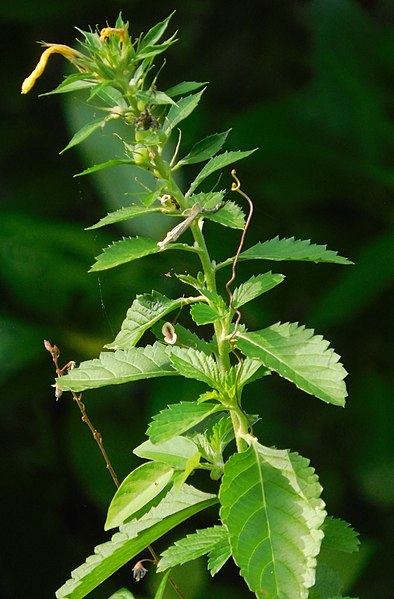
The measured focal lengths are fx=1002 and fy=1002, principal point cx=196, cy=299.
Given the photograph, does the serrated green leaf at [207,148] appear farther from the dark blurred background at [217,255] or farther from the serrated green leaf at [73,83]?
the dark blurred background at [217,255]

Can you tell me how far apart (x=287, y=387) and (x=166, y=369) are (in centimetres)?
98

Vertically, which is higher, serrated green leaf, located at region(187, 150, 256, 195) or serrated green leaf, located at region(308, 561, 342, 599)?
serrated green leaf, located at region(187, 150, 256, 195)

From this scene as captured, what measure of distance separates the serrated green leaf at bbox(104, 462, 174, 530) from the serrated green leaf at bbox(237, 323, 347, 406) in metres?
0.08

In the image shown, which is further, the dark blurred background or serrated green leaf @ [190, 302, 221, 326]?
the dark blurred background

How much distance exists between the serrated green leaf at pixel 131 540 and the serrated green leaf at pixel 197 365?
0.27ft

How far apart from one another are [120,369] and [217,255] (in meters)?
0.81

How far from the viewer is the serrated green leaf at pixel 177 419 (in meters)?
0.48

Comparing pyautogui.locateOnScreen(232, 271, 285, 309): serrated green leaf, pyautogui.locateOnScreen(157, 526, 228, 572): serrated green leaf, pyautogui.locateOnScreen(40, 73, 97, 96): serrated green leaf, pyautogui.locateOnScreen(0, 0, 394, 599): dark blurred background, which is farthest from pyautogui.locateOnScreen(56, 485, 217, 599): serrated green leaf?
pyautogui.locateOnScreen(0, 0, 394, 599): dark blurred background

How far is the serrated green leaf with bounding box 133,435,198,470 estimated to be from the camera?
0.53 meters

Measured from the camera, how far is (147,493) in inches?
20.5

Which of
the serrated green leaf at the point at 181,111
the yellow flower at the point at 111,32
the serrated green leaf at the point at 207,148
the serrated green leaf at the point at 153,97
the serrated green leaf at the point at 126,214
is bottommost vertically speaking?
the serrated green leaf at the point at 126,214

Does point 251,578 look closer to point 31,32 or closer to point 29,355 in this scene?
point 29,355

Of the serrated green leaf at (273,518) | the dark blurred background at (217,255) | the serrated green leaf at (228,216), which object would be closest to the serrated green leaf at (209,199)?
the serrated green leaf at (228,216)

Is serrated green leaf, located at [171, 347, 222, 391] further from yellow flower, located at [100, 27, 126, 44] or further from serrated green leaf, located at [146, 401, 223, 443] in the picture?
yellow flower, located at [100, 27, 126, 44]
